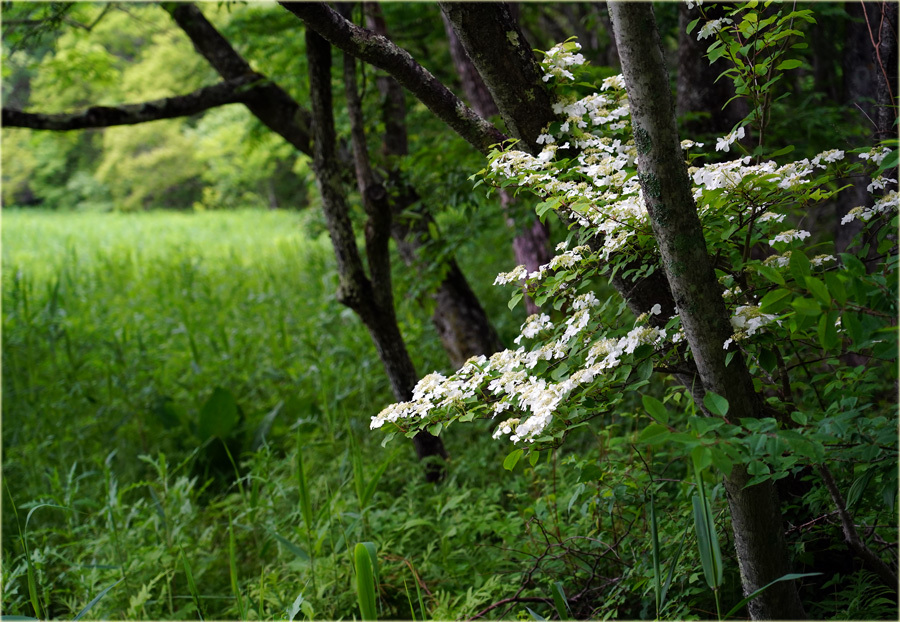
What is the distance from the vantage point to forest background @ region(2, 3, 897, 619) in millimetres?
1695

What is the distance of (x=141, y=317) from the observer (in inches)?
207

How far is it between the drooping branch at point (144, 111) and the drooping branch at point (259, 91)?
0.09 metres

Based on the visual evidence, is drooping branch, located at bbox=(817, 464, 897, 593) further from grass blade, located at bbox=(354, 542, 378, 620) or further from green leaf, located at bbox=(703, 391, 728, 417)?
grass blade, located at bbox=(354, 542, 378, 620)

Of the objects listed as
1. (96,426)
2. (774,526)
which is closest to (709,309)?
(774,526)

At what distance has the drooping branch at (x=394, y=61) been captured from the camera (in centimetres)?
155

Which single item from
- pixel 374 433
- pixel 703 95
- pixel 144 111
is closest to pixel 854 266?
pixel 703 95

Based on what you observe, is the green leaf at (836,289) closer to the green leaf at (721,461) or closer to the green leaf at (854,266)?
the green leaf at (854,266)

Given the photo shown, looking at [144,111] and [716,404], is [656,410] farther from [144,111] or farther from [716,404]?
[144,111]

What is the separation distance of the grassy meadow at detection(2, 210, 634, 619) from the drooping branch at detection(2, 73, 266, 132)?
47.3 inches

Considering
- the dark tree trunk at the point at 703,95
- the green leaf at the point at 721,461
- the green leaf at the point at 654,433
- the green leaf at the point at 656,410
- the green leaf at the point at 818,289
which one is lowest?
the green leaf at the point at 721,461

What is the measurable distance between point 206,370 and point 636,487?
3467 mm

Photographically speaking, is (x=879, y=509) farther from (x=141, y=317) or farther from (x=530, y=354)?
(x=141, y=317)

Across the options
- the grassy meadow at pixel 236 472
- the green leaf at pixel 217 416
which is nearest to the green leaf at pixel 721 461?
the grassy meadow at pixel 236 472

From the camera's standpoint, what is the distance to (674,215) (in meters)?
1.27
